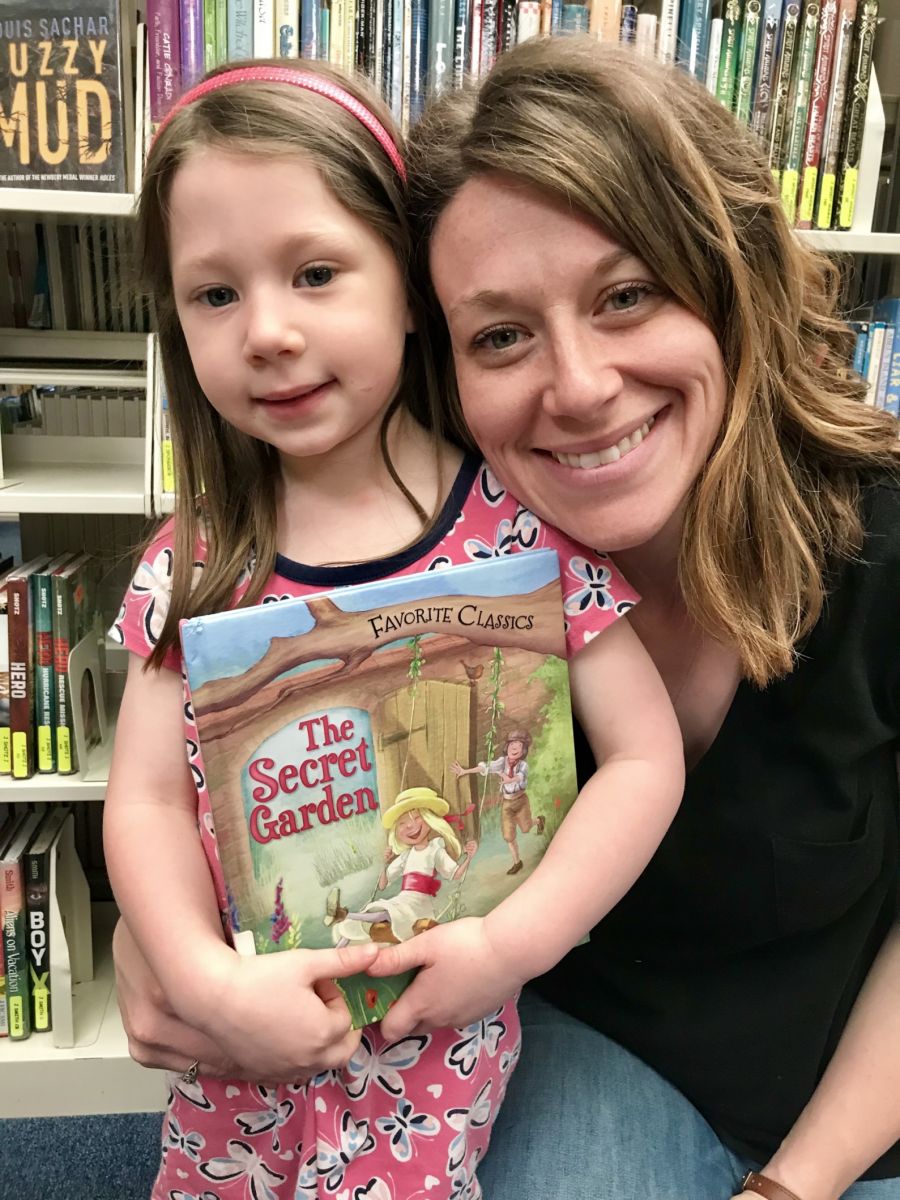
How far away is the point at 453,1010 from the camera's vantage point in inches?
26.0

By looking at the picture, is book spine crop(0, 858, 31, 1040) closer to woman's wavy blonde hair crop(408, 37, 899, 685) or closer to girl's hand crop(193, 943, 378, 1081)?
girl's hand crop(193, 943, 378, 1081)

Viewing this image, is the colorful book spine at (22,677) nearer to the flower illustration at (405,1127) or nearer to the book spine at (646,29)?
the flower illustration at (405,1127)

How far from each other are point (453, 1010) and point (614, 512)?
405 millimetres

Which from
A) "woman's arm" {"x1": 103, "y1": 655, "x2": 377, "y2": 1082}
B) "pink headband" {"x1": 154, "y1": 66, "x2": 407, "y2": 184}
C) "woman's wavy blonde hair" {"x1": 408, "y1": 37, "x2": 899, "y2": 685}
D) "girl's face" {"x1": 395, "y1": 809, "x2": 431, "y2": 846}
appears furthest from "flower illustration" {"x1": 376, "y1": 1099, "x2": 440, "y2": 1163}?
"pink headband" {"x1": 154, "y1": 66, "x2": 407, "y2": 184}

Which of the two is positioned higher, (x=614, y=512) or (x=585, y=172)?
(x=585, y=172)

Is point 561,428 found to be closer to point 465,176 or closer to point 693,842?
point 465,176

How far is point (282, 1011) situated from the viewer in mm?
636

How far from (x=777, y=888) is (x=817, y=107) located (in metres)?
1.10

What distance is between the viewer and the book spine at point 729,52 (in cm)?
122

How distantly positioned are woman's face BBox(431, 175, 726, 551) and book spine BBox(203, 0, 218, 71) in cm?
66

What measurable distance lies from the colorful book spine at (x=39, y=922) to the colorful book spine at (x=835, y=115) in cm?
152

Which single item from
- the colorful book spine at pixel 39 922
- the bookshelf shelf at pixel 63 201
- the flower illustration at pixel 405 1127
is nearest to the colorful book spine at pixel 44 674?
the colorful book spine at pixel 39 922

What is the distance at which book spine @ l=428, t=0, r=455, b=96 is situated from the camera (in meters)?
1.15

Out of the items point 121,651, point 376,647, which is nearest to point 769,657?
point 376,647
